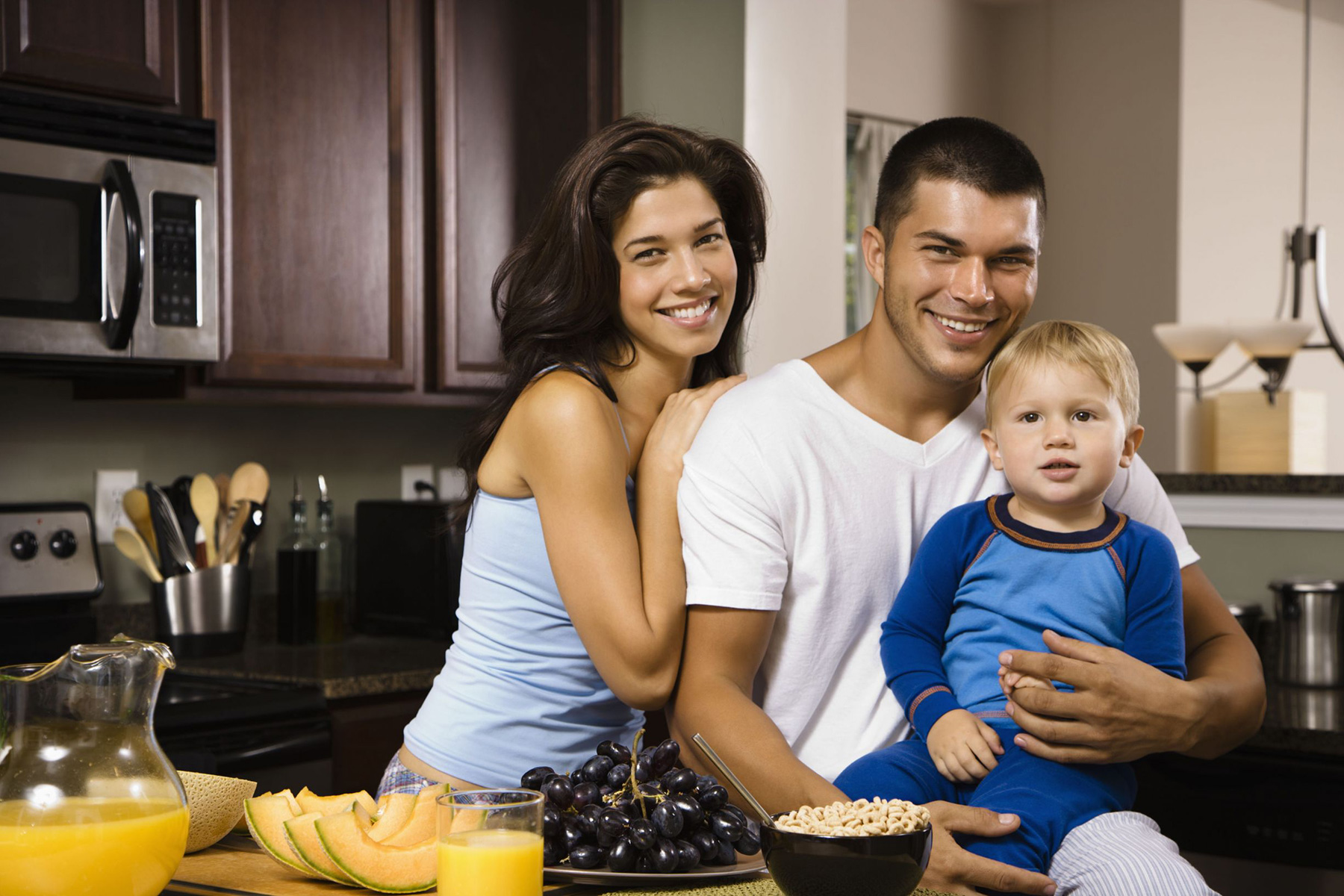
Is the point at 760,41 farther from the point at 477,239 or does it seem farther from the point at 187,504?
the point at 187,504

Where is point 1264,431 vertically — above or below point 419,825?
above

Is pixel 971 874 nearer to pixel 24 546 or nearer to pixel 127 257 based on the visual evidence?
pixel 127 257

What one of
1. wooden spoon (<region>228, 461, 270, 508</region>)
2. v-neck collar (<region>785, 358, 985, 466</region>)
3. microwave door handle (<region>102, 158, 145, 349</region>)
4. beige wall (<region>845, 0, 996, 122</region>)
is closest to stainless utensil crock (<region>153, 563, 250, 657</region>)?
wooden spoon (<region>228, 461, 270, 508</region>)

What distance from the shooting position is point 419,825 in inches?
42.5

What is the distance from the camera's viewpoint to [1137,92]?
7.18m

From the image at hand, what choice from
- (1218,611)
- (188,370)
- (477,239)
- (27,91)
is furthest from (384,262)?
(1218,611)

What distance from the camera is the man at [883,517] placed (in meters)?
1.59

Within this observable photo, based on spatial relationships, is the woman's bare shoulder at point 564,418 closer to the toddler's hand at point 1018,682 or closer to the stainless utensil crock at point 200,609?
the toddler's hand at point 1018,682

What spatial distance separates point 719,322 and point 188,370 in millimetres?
1502

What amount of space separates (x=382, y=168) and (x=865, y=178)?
4323 millimetres

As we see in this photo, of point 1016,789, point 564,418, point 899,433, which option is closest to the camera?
point 1016,789

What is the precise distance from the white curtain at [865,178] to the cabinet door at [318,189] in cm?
401

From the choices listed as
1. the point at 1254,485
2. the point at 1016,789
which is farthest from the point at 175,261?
the point at 1254,485

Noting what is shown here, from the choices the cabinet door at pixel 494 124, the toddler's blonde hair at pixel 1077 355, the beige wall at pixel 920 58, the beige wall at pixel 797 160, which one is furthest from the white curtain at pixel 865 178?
the toddler's blonde hair at pixel 1077 355
